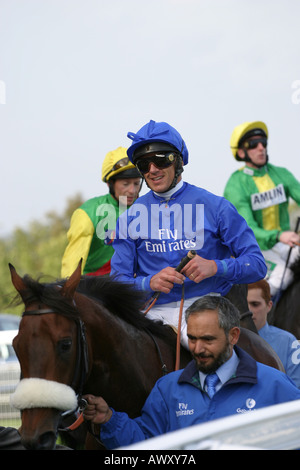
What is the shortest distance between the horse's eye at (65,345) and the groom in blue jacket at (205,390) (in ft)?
0.80

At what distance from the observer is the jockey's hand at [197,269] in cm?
344

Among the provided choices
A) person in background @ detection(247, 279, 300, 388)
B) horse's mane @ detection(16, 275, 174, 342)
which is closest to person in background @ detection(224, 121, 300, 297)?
person in background @ detection(247, 279, 300, 388)

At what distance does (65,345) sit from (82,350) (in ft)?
0.43

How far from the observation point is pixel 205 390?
9.84ft

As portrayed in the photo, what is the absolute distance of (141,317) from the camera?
3.57 metres

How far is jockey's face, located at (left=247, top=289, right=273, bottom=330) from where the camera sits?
17.5 ft

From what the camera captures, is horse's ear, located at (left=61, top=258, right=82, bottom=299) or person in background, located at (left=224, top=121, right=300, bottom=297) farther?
person in background, located at (left=224, top=121, right=300, bottom=297)

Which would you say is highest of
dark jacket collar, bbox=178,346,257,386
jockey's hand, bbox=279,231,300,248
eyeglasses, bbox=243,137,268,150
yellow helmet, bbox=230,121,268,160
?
yellow helmet, bbox=230,121,268,160

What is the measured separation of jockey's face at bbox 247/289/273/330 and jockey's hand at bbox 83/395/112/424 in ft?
8.32

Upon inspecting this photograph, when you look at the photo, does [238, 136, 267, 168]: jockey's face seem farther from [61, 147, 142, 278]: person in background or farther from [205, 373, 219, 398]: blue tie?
[205, 373, 219, 398]: blue tie

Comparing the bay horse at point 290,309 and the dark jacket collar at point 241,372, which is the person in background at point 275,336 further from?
the dark jacket collar at point 241,372

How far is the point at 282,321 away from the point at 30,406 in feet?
13.6

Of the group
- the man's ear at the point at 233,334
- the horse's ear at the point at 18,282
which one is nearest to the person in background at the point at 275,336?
the man's ear at the point at 233,334

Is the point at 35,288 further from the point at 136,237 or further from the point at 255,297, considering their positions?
the point at 255,297
